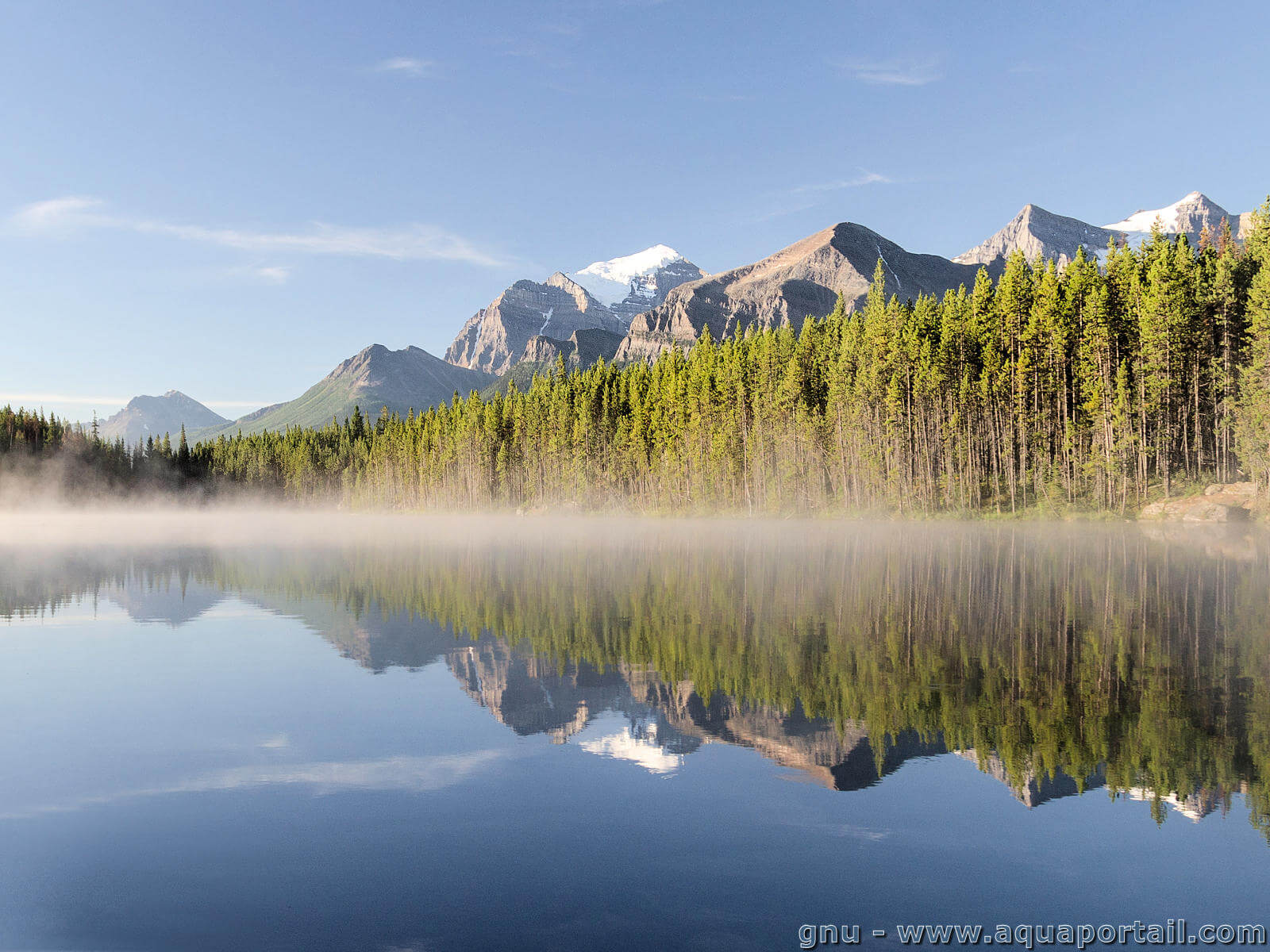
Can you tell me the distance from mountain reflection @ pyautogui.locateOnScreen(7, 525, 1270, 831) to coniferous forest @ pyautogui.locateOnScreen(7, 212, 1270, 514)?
108 feet

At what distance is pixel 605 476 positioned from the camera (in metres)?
111

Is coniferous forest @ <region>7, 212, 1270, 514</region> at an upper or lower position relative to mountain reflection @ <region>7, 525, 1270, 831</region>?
upper

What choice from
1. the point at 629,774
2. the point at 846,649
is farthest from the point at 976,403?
the point at 629,774

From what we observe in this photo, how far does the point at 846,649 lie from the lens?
15516 mm

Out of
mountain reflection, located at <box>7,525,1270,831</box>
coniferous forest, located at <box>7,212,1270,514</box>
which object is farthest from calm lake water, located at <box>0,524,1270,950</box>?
coniferous forest, located at <box>7,212,1270,514</box>

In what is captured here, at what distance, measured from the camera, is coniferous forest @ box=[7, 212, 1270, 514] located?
6191 cm

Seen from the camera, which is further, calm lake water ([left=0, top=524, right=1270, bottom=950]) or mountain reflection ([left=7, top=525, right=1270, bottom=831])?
mountain reflection ([left=7, top=525, right=1270, bottom=831])

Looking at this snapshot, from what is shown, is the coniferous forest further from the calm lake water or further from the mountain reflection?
the calm lake water

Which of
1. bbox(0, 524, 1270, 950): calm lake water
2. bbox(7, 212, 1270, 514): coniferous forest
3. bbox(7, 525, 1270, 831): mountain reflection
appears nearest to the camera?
bbox(0, 524, 1270, 950): calm lake water

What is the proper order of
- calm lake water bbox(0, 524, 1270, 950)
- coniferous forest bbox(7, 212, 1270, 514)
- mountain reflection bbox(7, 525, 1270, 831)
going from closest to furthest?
calm lake water bbox(0, 524, 1270, 950), mountain reflection bbox(7, 525, 1270, 831), coniferous forest bbox(7, 212, 1270, 514)

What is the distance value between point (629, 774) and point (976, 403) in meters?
70.8

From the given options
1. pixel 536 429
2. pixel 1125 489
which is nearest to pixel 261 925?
pixel 1125 489

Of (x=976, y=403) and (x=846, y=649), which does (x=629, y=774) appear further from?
(x=976, y=403)

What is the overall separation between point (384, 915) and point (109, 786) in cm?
510
